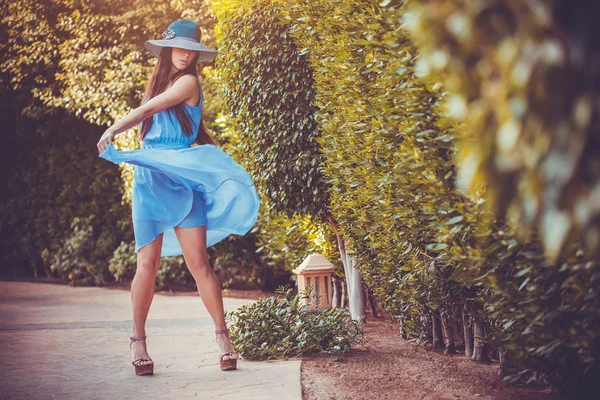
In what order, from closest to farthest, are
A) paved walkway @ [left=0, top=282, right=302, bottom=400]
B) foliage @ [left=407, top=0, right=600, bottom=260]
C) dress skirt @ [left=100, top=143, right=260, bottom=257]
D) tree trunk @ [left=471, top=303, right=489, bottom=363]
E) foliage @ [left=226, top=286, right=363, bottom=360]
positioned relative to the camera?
foliage @ [left=407, top=0, right=600, bottom=260] < paved walkway @ [left=0, top=282, right=302, bottom=400] < tree trunk @ [left=471, top=303, right=489, bottom=363] < dress skirt @ [left=100, top=143, right=260, bottom=257] < foliage @ [left=226, top=286, right=363, bottom=360]

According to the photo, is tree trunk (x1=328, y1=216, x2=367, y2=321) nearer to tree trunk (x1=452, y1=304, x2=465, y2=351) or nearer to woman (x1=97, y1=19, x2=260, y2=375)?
tree trunk (x1=452, y1=304, x2=465, y2=351)

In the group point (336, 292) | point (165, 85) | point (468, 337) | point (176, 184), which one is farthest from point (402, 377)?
point (336, 292)

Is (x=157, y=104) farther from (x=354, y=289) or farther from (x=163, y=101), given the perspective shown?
(x=354, y=289)

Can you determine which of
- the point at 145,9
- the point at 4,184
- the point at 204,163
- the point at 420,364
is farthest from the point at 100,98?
the point at 420,364

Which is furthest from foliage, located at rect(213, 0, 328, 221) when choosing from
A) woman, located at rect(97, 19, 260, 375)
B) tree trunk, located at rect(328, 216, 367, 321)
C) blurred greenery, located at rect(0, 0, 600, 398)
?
woman, located at rect(97, 19, 260, 375)

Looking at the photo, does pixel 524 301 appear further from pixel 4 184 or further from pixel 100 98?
pixel 4 184

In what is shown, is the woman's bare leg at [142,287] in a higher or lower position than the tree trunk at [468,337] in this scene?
higher

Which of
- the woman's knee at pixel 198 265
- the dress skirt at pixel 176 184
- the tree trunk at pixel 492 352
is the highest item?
the dress skirt at pixel 176 184

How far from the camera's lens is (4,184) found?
11992 millimetres

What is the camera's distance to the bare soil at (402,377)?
3736mm

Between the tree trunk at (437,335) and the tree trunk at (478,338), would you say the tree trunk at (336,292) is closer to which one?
the tree trunk at (437,335)

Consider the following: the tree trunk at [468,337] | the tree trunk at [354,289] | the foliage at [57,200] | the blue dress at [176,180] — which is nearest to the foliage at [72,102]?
the foliage at [57,200]

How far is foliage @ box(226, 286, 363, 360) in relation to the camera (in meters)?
4.77

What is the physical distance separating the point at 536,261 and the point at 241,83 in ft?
12.2
